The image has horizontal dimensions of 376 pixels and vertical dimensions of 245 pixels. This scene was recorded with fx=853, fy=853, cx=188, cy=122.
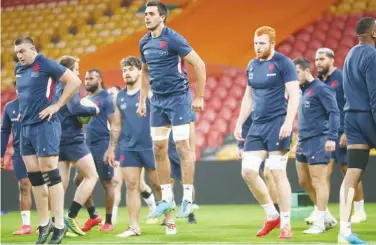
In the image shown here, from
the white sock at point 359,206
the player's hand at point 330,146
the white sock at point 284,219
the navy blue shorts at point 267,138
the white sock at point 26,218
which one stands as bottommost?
the white sock at point 359,206

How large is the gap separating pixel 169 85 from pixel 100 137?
7.82 ft

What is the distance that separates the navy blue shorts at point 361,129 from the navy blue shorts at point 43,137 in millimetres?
2647

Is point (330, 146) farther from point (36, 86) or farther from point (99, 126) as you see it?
point (36, 86)

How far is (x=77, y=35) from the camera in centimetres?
1619

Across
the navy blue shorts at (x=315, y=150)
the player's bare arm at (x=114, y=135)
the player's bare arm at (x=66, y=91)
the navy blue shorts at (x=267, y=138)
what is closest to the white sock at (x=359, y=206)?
the navy blue shorts at (x=315, y=150)

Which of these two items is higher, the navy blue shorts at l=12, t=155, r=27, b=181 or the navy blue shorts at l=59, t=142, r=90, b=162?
the navy blue shorts at l=59, t=142, r=90, b=162

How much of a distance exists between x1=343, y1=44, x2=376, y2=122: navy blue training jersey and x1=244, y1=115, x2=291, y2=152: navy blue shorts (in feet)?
3.19

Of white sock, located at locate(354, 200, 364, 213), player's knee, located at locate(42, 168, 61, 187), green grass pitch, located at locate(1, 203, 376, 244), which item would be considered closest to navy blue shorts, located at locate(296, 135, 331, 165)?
green grass pitch, located at locate(1, 203, 376, 244)

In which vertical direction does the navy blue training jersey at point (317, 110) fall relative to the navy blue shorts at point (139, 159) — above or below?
above

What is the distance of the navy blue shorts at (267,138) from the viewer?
779cm

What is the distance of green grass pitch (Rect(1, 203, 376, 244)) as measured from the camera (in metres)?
7.87

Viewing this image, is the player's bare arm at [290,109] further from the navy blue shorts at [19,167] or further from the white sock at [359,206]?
the navy blue shorts at [19,167]

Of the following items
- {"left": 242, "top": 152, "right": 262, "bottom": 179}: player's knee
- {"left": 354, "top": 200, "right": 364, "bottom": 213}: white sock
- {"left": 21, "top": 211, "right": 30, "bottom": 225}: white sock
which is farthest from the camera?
{"left": 354, "top": 200, "right": 364, "bottom": 213}: white sock

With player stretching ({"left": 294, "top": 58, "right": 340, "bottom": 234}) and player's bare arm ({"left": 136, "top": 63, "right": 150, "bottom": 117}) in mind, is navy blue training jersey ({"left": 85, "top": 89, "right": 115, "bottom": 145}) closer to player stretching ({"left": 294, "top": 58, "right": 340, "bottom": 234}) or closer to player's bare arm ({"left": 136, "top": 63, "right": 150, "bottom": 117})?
player's bare arm ({"left": 136, "top": 63, "right": 150, "bottom": 117})
